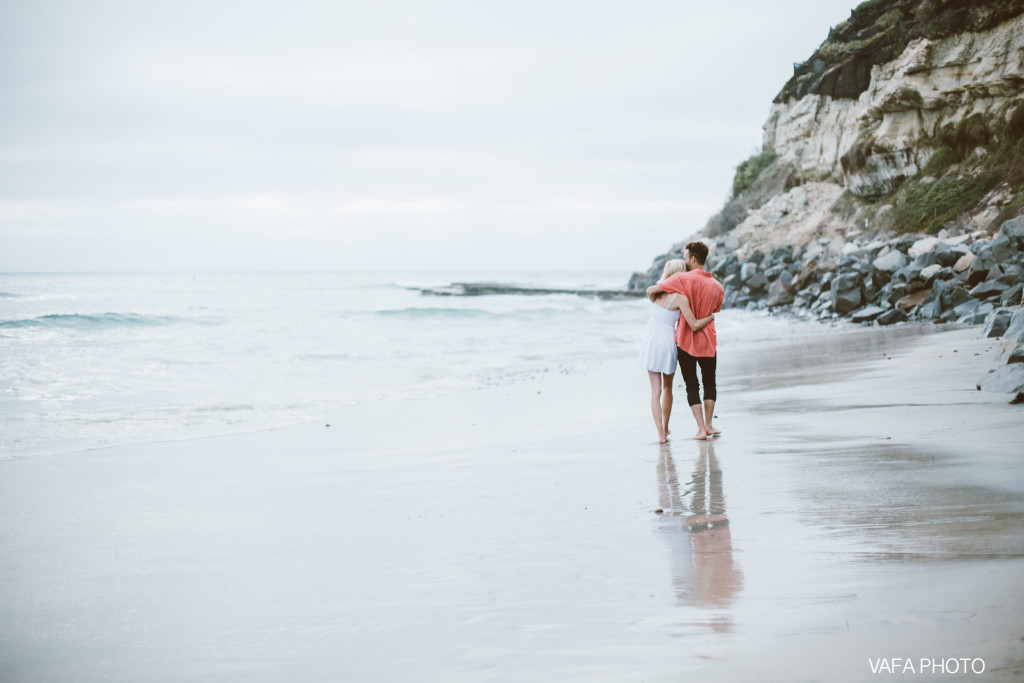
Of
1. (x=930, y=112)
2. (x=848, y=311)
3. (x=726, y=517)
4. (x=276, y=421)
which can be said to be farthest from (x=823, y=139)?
(x=726, y=517)

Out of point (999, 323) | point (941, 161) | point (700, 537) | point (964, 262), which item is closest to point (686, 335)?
point (700, 537)

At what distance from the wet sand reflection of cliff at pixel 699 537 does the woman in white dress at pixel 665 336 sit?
4.64 feet

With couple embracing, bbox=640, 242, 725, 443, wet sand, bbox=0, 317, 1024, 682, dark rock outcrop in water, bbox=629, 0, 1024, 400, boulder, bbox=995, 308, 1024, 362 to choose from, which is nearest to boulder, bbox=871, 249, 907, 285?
dark rock outcrop in water, bbox=629, 0, 1024, 400

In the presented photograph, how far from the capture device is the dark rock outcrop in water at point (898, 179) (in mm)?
19906

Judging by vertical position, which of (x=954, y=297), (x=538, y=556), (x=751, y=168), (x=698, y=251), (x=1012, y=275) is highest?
(x=751, y=168)

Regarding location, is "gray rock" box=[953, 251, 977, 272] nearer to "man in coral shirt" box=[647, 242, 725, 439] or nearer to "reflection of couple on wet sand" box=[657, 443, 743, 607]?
"man in coral shirt" box=[647, 242, 725, 439]

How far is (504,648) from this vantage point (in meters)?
2.76

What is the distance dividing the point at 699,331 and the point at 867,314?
14.9 meters

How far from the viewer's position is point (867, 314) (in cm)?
1989

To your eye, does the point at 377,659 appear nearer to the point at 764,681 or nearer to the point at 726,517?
the point at 764,681

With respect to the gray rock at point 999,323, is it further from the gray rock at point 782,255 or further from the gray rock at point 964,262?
the gray rock at point 782,255

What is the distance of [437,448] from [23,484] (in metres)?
3.19

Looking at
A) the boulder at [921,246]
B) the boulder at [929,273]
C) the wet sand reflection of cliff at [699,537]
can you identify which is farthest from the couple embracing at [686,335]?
the boulder at [921,246]

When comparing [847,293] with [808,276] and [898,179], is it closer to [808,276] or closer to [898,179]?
[808,276]
